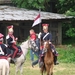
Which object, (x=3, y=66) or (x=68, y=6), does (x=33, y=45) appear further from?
(x=68, y=6)

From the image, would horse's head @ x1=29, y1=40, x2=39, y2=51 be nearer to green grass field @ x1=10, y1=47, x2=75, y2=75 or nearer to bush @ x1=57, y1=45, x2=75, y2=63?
green grass field @ x1=10, y1=47, x2=75, y2=75

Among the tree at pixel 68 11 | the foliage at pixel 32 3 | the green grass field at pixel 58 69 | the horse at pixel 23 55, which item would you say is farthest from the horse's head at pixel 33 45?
the foliage at pixel 32 3

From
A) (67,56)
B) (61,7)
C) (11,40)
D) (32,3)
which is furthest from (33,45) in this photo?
(61,7)

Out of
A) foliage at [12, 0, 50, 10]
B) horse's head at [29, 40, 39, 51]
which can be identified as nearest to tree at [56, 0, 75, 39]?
foliage at [12, 0, 50, 10]

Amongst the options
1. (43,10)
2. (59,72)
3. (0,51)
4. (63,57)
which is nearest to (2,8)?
(43,10)

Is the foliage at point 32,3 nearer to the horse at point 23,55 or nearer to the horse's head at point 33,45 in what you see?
the horse's head at point 33,45

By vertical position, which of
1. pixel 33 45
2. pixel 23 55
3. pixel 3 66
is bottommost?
pixel 23 55

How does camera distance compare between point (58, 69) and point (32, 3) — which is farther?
point (32, 3)

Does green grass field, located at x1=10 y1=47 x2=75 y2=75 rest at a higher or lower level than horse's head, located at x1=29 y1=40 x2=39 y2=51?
lower

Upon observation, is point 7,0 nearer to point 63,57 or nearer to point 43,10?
point 43,10

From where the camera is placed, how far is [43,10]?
3534cm

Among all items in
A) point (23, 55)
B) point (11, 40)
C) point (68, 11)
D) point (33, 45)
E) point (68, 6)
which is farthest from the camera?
point (68, 6)

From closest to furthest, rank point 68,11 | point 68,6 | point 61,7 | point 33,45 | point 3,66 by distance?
1. point 3,66
2. point 33,45
3. point 68,11
4. point 68,6
5. point 61,7

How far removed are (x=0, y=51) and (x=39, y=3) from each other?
20518mm
